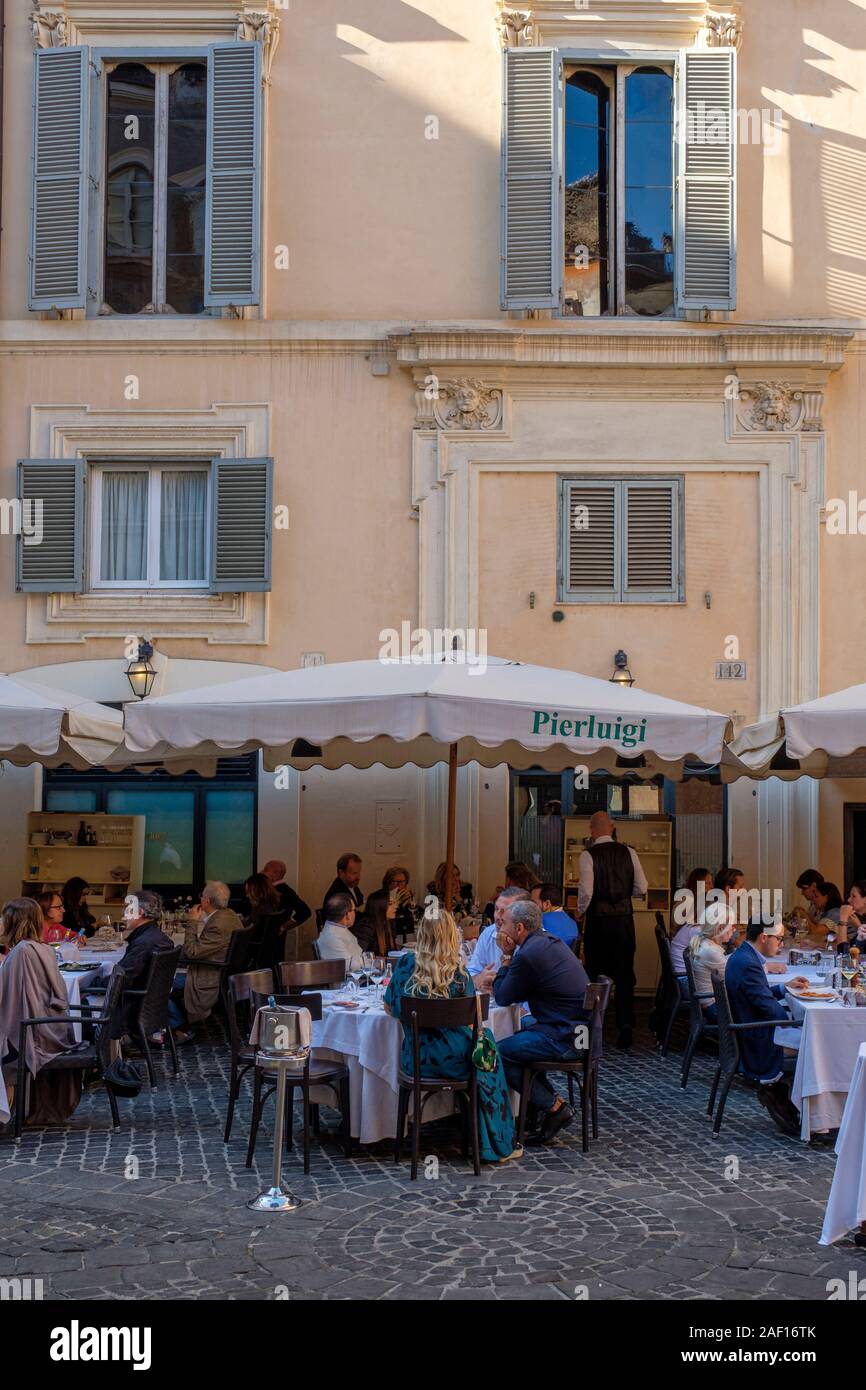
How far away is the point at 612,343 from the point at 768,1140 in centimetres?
828

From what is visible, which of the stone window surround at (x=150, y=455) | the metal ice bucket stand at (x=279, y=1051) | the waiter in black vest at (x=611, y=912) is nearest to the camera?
the metal ice bucket stand at (x=279, y=1051)

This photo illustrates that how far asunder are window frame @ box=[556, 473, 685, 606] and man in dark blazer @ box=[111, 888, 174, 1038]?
578cm

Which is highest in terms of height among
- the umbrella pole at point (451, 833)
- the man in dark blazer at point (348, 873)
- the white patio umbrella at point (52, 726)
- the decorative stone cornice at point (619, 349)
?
the decorative stone cornice at point (619, 349)

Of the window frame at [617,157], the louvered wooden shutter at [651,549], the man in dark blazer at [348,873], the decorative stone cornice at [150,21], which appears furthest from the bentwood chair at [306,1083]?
the decorative stone cornice at [150,21]

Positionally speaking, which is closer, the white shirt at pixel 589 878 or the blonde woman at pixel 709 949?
the blonde woman at pixel 709 949

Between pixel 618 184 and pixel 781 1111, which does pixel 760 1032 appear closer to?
pixel 781 1111

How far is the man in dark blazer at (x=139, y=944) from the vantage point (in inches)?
395

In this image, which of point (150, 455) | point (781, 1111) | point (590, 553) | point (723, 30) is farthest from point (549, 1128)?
point (723, 30)

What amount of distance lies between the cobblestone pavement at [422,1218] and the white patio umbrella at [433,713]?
93.1 inches

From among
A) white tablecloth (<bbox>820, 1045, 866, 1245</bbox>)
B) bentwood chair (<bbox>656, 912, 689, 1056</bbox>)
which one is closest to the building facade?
bentwood chair (<bbox>656, 912, 689, 1056</bbox>)

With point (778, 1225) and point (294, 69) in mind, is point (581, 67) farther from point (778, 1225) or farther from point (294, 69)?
point (778, 1225)

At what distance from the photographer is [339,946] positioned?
10594 mm

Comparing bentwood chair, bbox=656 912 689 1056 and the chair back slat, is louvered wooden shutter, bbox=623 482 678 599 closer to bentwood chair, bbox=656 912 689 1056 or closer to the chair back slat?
bentwood chair, bbox=656 912 689 1056

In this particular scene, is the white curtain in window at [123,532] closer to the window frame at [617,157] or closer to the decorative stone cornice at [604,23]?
A: the window frame at [617,157]
